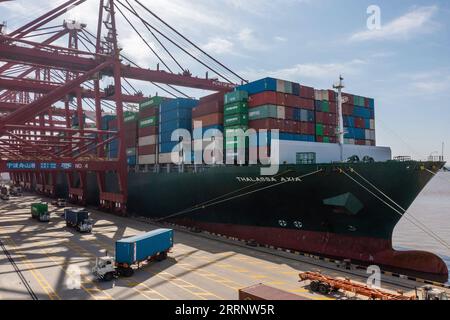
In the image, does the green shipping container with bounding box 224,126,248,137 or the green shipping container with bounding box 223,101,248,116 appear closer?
the green shipping container with bounding box 224,126,248,137

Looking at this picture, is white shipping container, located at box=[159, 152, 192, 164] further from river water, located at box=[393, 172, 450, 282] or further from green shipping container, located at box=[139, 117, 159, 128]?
river water, located at box=[393, 172, 450, 282]

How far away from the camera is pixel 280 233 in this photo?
27719 mm

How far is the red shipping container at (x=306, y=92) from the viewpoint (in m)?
34.1

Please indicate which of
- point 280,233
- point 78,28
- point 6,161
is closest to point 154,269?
point 280,233

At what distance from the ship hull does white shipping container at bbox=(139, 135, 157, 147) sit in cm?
1299

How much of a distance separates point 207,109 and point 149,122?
41.5 ft

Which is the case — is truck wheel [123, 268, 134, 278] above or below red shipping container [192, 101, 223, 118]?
below

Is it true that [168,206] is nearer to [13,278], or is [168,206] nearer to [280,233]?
[280,233]

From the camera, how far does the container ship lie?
22.8m

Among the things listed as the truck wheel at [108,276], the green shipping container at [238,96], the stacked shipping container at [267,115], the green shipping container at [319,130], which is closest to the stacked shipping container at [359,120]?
the stacked shipping container at [267,115]

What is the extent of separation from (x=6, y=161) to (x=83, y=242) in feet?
59.6

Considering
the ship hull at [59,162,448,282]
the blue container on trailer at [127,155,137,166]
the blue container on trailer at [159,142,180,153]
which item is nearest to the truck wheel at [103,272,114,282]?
the ship hull at [59,162,448,282]

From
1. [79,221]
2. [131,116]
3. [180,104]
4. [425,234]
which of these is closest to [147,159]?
[180,104]
